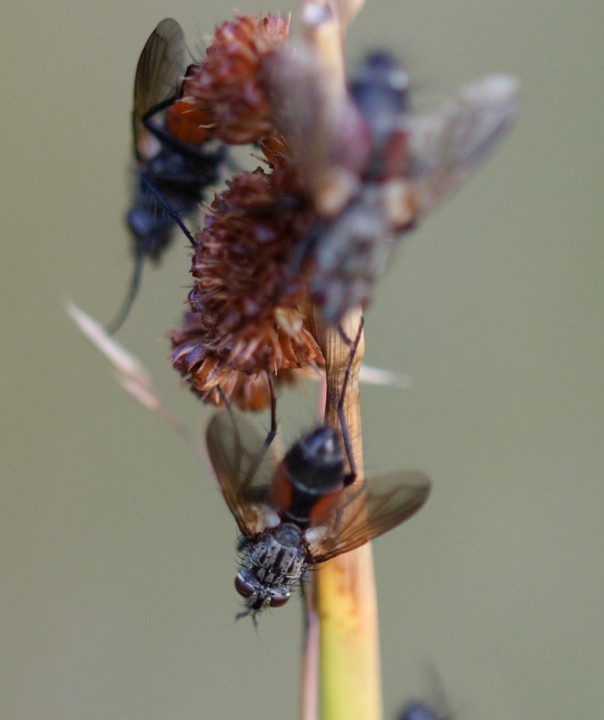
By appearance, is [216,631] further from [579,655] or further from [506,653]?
[579,655]

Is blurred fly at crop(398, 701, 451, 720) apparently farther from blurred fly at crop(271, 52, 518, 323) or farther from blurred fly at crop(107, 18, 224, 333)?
blurred fly at crop(271, 52, 518, 323)

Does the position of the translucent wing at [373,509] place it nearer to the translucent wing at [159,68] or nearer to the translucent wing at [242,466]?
the translucent wing at [242,466]

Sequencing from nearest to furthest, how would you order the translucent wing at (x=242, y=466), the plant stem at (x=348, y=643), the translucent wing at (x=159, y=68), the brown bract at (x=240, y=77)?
1. the brown bract at (x=240, y=77)
2. the plant stem at (x=348, y=643)
3. the translucent wing at (x=242, y=466)
4. the translucent wing at (x=159, y=68)

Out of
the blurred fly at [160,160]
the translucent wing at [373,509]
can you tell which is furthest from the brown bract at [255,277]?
the blurred fly at [160,160]

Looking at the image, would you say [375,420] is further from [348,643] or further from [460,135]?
[460,135]

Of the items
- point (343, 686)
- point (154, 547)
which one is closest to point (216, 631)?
point (154, 547)

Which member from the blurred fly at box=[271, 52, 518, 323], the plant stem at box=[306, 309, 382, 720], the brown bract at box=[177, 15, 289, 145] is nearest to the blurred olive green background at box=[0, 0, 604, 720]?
the plant stem at box=[306, 309, 382, 720]

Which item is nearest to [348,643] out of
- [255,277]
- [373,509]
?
[373,509]
